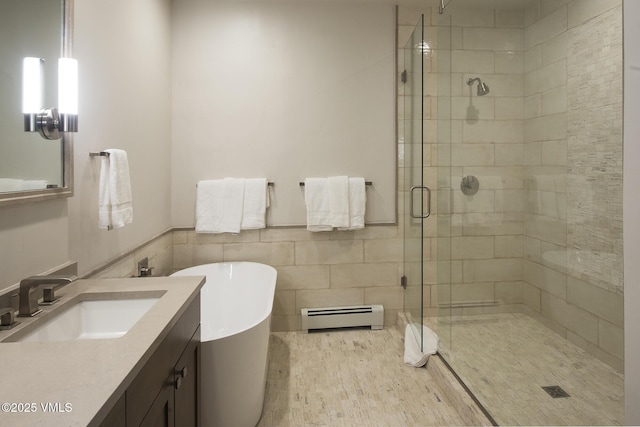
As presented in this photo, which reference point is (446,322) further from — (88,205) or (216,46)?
(216,46)

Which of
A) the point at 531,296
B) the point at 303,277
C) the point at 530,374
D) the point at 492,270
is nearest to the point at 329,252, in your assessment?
the point at 303,277

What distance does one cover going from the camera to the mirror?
1070mm

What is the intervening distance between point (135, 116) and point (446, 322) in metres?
2.25

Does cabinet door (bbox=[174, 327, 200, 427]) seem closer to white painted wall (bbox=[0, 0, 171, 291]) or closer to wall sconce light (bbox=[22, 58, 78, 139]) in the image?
white painted wall (bbox=[0, 0, 171, 291])

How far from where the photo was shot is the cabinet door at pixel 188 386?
1.15 metres

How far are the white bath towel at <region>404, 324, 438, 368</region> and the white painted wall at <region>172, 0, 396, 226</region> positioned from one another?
97cm

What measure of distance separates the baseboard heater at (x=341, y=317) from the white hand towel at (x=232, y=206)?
88cm

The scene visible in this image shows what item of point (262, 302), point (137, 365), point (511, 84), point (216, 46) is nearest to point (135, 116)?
point (216, 46)

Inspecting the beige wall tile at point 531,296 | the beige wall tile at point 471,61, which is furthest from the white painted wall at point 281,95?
the beige wall tile at point 531,296

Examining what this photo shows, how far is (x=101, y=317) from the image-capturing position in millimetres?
1223

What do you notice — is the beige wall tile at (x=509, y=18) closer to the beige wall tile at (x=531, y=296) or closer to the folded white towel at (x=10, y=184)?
the beige wall tile at (x=531, y=296)

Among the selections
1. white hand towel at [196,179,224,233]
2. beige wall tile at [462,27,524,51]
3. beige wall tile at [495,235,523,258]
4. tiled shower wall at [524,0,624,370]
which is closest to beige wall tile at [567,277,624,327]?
tiled shower wall at [524,0,624,370]

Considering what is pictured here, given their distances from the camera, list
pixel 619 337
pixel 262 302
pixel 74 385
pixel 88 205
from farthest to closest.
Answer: pixel 262 302 → pixel 88 205 → pixel 619 337 → pixel 74 385

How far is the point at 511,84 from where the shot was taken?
174 centimetres
